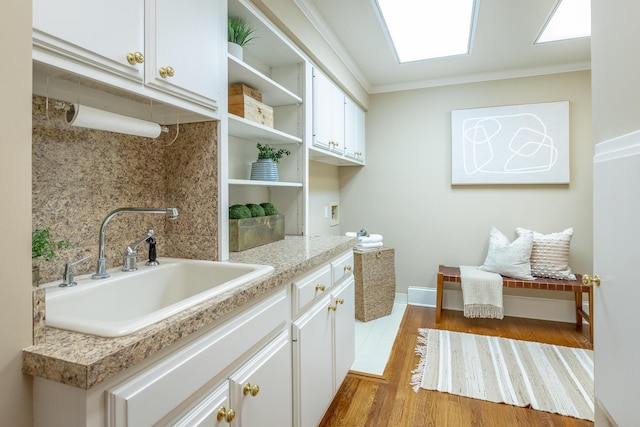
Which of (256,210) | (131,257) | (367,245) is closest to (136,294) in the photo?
(131,257)

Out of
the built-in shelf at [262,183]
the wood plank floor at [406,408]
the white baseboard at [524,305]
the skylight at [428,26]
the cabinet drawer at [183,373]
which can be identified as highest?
the skylight at [428,26]

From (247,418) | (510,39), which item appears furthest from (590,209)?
(247,418)

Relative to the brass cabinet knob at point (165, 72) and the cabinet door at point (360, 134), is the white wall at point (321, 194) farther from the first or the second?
the brass cabinet knob at point (165, 72)

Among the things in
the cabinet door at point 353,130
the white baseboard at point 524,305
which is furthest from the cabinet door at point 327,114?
the white baseboard at point 524,305

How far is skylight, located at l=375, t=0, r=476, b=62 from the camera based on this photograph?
2201 millimetres

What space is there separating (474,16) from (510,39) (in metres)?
0.59

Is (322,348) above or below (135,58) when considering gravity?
below

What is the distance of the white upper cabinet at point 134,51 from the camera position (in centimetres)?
88

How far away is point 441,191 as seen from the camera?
371cm

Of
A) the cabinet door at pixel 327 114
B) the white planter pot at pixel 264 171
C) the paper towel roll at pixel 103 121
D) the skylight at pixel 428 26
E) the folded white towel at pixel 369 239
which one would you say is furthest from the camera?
the folded white towel at pixel 369 239

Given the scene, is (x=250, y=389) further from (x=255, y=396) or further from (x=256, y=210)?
(x=256, y=210)

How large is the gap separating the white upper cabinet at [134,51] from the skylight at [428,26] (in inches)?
52.1

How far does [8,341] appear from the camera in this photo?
667 mm

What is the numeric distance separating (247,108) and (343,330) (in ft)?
4.43
